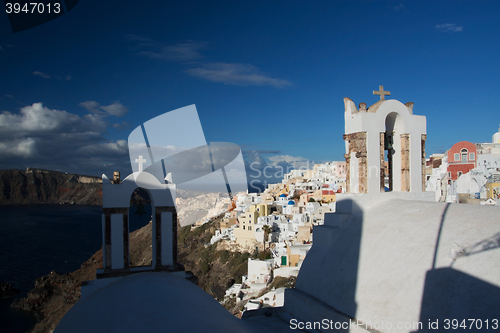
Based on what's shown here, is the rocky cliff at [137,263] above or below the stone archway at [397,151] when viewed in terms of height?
below

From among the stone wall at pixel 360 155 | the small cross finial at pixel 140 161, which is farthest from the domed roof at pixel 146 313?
the stone wall at pixel 360 155

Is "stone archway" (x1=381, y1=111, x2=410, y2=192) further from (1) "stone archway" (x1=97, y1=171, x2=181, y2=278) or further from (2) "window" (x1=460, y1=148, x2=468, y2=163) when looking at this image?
(2) "window" (x1=460, y1=148, x2=468, y2=163)

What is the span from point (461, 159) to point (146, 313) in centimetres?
3021

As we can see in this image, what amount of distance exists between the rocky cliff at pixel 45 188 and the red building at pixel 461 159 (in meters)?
92.4

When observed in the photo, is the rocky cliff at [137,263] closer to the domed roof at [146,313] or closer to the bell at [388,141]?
the domed roof at [146,313]

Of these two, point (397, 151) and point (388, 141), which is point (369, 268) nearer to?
point (397, 151)

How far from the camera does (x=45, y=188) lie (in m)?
102

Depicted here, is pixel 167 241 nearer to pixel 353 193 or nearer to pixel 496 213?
pixel 353 193

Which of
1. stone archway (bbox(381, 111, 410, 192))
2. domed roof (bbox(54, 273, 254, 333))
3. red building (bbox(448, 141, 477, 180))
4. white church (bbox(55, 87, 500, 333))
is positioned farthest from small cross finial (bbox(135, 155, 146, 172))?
red building (bbox(448, 141, 477, 180))

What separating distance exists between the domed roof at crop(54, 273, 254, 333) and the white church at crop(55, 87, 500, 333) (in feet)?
0.05

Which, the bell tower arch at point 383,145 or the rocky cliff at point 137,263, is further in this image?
the rocky cliff at point 137,263

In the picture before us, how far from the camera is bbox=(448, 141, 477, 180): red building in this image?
2608cm

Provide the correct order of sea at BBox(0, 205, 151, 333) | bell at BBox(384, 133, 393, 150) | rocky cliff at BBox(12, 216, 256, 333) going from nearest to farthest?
bell at BBox(384, 133, 393, 150), rocky cliff at BBox(12, 216, 256, 333), sea at BBox(0, 205, 151, 333)

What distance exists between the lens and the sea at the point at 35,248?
29.4m
